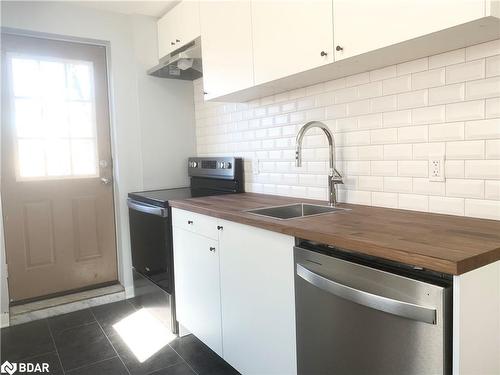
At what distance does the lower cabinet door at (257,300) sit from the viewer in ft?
4.91

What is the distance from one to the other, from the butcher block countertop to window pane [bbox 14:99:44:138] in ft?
5.68

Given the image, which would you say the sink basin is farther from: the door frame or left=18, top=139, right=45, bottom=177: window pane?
left=18, top=139, right=45, bottom=177: window pane

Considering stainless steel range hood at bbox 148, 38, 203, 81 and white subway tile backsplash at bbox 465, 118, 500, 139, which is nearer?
white subway tile backsplash at bbox 465, 118, 500, 139

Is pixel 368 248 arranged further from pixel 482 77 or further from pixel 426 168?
pixel 482 77

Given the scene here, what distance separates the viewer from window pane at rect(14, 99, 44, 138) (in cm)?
276

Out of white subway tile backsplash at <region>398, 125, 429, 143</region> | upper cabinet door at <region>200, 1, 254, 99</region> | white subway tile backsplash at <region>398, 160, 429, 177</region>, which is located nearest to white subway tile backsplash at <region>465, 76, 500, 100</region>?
white subway tile backsplash at <region>398, 125, 429, 143</region>

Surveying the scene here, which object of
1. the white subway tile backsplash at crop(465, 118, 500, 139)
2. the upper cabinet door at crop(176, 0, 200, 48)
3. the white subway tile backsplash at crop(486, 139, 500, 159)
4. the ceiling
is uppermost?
the ceiling

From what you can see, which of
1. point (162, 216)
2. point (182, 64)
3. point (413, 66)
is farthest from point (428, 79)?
point (182, 64)

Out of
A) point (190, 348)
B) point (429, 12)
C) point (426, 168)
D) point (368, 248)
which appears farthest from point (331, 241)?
point (190, 348)

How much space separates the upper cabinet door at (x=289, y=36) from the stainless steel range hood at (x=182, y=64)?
0.75 meters

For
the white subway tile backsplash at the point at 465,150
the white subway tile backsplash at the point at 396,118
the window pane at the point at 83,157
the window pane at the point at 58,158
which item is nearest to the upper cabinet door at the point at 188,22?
the window pane at the point at 83,157

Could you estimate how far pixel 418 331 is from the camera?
100 cm

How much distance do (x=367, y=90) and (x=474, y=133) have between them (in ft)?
1.81

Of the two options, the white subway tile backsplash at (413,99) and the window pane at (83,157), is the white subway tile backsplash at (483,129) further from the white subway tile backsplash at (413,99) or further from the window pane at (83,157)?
the window pane at (83,157)
